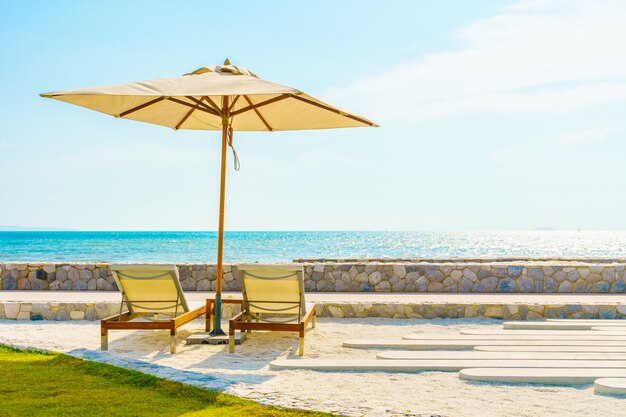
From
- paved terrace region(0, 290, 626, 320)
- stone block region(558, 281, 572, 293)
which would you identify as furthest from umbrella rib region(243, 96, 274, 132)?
stone block region(558, 281, 572, 293)

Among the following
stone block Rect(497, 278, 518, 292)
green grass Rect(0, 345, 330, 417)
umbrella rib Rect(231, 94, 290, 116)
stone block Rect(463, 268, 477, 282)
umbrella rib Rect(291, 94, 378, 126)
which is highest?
umbrella rib Rect(231, 94, 290, 116)

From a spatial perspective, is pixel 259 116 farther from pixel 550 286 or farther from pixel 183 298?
pixel 550 286

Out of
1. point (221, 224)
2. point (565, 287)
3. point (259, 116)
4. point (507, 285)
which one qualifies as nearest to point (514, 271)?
point (507, 285)

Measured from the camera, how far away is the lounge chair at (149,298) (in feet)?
21.4

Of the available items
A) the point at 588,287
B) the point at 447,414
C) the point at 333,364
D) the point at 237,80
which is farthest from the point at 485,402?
the point at 588,287

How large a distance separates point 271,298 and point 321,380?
183 centimetres

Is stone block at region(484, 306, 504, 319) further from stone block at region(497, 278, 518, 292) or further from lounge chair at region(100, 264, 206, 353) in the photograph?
lounge chair at region(100, 264, 206, 353)

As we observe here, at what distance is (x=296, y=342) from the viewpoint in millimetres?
7078

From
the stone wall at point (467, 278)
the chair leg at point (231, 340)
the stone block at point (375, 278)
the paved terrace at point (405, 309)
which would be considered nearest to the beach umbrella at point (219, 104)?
the chair leg at point (231, 340)

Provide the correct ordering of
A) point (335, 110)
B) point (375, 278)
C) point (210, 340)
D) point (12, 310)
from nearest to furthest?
point (335, 110) < point (210, 340) < point (12, 310) < point (375, 278)

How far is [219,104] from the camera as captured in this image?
748 cm

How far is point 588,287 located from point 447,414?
308 inches

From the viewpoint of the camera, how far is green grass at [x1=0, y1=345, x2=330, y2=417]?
Result: 4160mm

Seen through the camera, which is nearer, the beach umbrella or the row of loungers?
the beach umbrella
